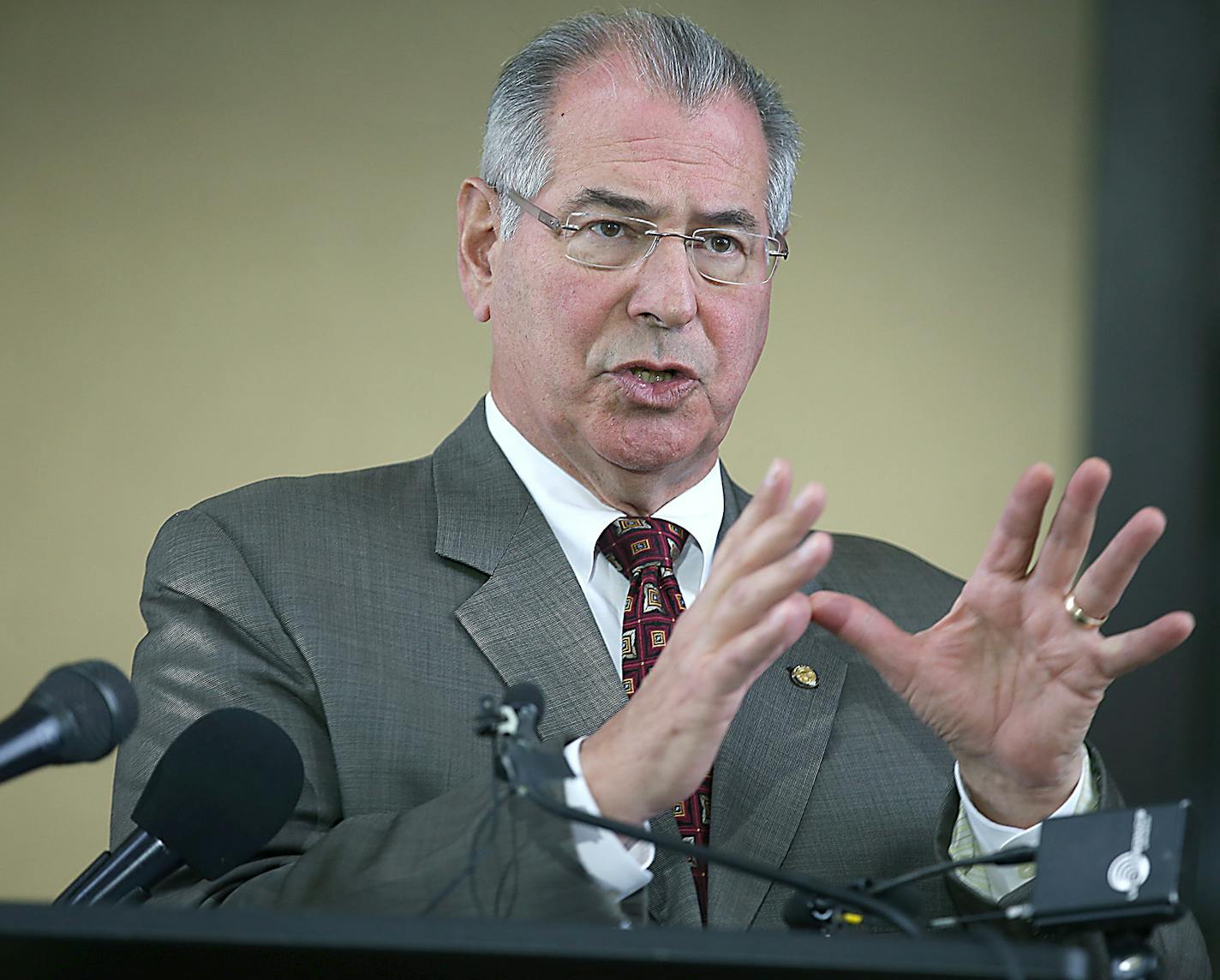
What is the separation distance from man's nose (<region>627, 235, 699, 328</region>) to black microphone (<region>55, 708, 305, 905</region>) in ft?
2.56

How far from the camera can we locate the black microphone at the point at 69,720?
41.9 inches

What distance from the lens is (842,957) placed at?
33.5 inches

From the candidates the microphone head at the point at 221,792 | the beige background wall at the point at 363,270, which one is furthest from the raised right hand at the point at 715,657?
the beige background wall at the point at 363,270

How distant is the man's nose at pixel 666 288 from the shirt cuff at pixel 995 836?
625 mm

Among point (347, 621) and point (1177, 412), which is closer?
point (347, 621)

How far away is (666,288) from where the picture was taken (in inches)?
74.9

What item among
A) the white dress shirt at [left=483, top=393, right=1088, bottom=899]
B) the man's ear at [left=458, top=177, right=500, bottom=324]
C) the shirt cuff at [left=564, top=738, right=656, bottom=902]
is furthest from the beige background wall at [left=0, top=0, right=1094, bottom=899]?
the shirt cuff at [left=564, top=738, right=656, bottom=902]

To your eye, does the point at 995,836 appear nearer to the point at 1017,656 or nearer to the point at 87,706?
the point at 1017,656

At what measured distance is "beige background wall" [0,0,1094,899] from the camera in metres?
3.11

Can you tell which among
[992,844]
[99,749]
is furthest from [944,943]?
[992,844]

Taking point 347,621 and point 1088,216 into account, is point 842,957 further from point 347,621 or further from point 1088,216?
point 1088,216

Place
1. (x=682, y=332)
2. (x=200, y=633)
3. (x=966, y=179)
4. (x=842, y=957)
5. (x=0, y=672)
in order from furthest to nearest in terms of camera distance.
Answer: (x=966, y=179), (x=0, y=672), (x=682, y=332), (x=200, y=633), (x=842, y=957)

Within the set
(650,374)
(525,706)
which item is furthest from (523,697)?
(650,374)

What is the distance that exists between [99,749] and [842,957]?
548mm
